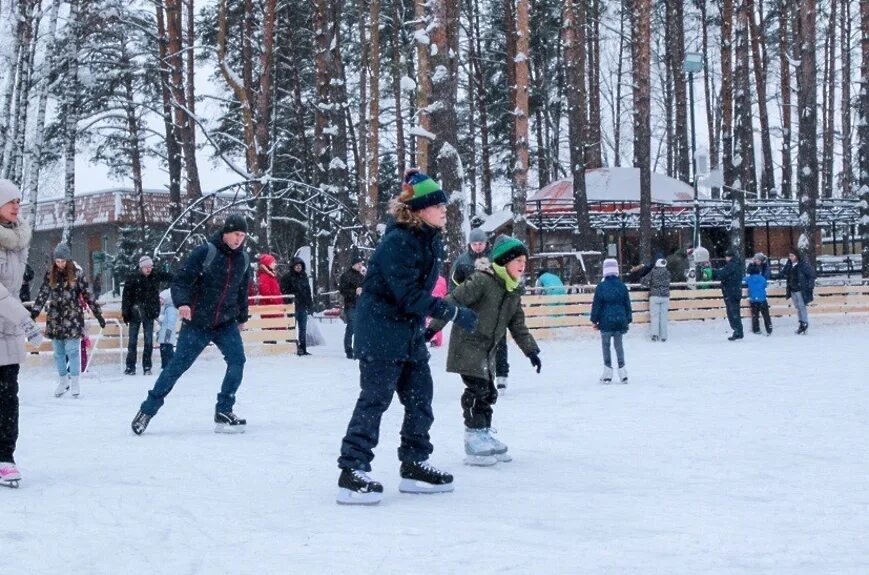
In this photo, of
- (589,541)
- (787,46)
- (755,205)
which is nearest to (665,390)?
(589,541)

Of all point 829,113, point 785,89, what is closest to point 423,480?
point 785,89

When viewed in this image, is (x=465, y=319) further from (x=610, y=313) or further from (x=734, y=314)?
(x=734, y=314)

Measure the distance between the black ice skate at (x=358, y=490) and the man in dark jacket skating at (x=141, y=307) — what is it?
9327mm

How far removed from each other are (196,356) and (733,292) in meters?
12.5

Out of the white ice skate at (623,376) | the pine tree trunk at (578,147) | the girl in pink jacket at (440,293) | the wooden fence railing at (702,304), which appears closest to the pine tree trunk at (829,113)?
the pine tree trunk at (578,147)

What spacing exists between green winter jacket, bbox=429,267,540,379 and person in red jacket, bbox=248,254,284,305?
9375mm

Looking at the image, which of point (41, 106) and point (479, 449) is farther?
A: point (41, 106)

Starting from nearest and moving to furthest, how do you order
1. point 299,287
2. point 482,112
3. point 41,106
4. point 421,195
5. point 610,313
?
point 421,195
point 610,313
point 299,287
point 41,106
point 482,112

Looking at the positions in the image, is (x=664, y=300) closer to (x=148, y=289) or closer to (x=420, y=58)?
(x=420, y=58)

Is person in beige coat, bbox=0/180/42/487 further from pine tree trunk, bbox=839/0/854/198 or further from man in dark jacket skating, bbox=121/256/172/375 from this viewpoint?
pine tree trunk, bbox=839/0/854/198

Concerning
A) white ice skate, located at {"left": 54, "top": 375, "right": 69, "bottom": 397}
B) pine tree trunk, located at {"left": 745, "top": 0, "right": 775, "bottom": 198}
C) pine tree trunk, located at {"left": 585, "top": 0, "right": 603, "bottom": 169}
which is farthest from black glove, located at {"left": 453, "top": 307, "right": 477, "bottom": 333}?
pine tree trunk, located at {"left": 745, "top": 0, "right": 775, "bottom": 198}

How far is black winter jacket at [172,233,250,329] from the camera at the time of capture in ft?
25.5

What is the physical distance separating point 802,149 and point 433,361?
13.5m

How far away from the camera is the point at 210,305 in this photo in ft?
25.7
